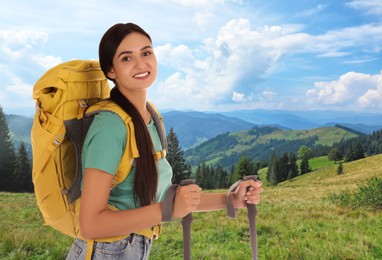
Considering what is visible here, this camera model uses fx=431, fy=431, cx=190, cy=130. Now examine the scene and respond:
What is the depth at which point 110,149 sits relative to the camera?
215cm

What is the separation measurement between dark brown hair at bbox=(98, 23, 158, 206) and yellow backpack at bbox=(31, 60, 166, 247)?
0.06 m

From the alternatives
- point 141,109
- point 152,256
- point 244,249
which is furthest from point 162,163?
point 244,249

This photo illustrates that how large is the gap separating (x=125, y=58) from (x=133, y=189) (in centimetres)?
77

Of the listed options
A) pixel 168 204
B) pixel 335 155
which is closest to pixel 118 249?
pixel 168 204

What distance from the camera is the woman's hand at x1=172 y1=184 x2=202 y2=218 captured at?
210 cm

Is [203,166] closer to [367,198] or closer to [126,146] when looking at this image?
[367,198]

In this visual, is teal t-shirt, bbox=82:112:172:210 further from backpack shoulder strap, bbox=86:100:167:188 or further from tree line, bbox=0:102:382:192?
tree line, bbox=0:102:382:192

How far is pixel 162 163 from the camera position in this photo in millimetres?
2695

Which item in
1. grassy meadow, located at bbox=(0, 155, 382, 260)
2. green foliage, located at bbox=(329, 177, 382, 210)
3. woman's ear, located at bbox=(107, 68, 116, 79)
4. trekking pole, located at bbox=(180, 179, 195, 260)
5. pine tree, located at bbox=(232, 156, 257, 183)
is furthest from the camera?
pine tree, located at bbox=(232, 156, 257, 183)

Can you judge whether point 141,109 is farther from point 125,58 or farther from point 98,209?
point 98,209

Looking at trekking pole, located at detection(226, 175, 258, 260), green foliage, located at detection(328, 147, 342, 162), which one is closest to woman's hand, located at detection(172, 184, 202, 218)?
trekking pole, located at detection(226, 175, 258, 260)

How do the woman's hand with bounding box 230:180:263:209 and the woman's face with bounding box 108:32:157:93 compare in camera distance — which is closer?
the woman's face with bounding box 108:32:157:93

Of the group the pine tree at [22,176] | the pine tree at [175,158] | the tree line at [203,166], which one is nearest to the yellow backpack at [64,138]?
the tree line at [203,166]

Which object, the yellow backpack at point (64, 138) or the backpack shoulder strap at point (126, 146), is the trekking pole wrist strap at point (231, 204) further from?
the backpack shoulder strap at point (126, 146)
